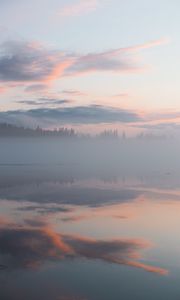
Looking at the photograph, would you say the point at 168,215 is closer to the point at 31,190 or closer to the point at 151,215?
the point at 151,215

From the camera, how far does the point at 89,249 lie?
59.4 ft

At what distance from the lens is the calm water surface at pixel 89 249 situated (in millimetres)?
13391

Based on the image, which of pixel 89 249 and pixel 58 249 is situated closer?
A: pixel 89 249

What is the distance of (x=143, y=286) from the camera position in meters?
13.7

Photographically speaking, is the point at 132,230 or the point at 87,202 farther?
the point at 87,202

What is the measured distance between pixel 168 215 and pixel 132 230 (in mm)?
5364

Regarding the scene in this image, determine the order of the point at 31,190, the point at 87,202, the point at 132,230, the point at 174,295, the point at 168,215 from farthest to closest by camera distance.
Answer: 1. the point at 31,190
2. the point at 87,202
3. the point at 168,215
4. the point at 132,230
5. the point at 174,295

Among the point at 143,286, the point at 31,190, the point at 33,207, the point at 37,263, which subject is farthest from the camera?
the point at 31,190

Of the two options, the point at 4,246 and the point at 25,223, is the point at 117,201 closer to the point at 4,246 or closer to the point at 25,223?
the point at 25,223

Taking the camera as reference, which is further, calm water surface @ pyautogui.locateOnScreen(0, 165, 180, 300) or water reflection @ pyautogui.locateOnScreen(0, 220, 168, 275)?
water reflection @ pyautogui.locateOnScreen(0, 220, 168, 275)

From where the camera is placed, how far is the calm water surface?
43.9ft

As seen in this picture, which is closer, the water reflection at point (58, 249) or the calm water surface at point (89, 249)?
the calm water surface at point (89, 249)

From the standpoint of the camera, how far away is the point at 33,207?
99.1 ft

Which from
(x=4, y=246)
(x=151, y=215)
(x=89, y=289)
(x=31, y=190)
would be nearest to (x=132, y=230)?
(x=151, y=215)
